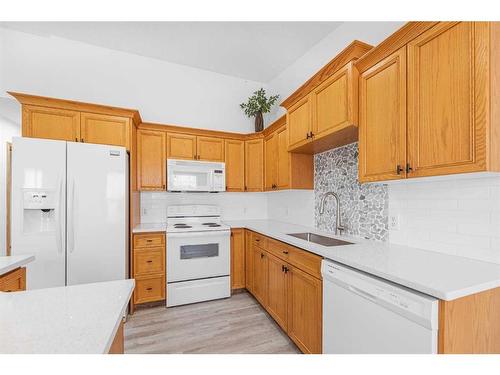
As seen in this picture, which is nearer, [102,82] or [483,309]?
[483,309]

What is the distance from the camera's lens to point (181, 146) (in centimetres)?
304

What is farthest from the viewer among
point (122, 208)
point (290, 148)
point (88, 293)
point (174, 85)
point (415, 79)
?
point (174, 85)

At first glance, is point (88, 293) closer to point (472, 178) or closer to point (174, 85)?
point (472, 178)

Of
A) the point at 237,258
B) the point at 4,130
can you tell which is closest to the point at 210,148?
the point at 237,258

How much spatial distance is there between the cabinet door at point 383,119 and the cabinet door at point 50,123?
272 centimetres

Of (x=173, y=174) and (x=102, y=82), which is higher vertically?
(x=102, y=82)

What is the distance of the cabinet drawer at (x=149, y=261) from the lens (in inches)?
99.1

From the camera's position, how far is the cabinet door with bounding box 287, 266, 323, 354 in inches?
62.5

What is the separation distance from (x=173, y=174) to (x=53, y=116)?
1305 mm

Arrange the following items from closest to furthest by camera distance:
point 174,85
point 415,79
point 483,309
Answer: point 483,309 → point 415,79 → point 174,85

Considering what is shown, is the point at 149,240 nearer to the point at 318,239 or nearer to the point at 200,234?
the point at 200,234
